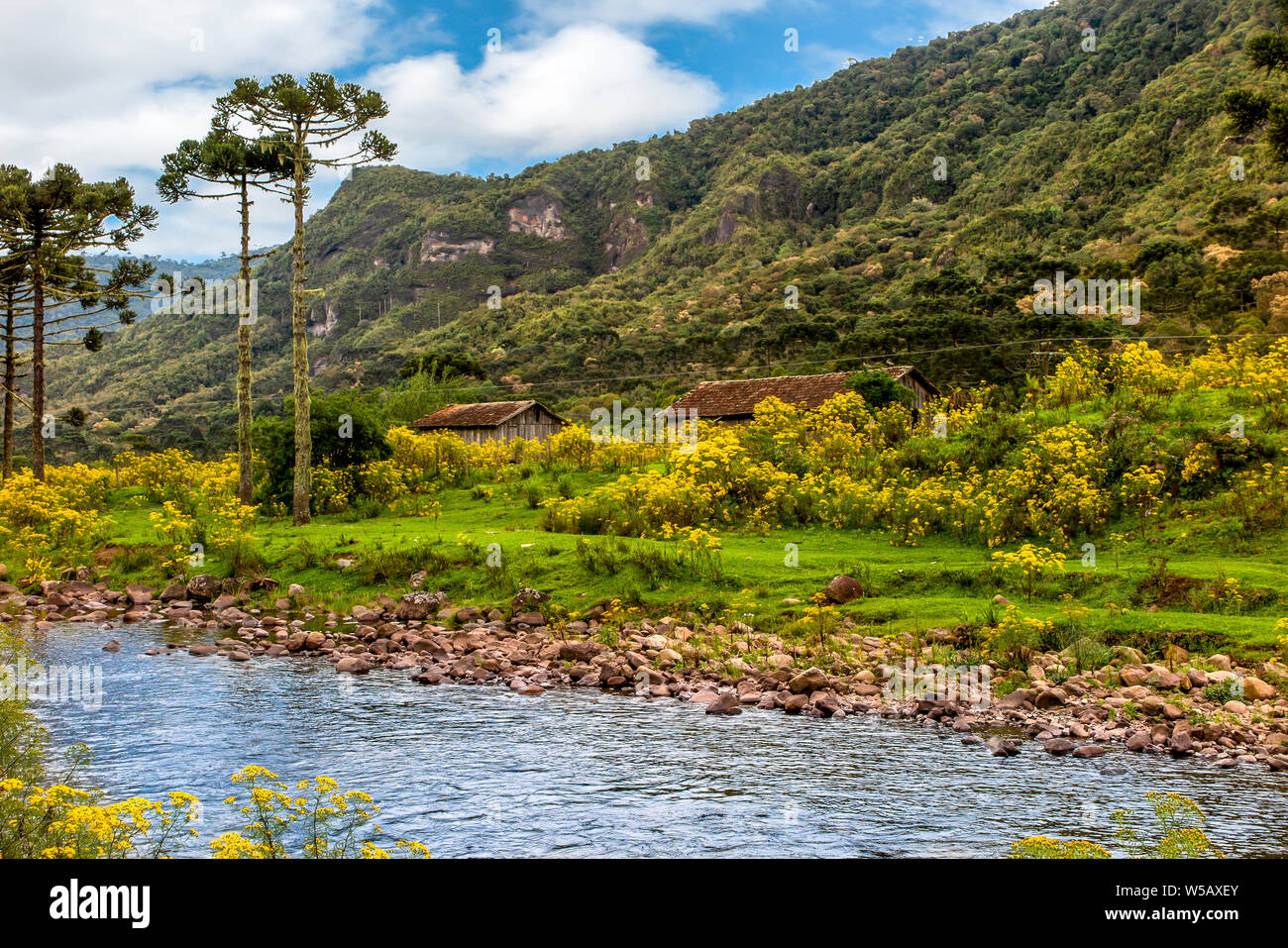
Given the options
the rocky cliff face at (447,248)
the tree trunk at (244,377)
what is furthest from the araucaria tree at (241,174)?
the rocky cliff face at (447,248)

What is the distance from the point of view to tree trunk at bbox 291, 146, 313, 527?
27141 mm

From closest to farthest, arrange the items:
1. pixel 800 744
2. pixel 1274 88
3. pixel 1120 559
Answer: pixel 800 744 < pixel 1120 559 < pixel 1274 88

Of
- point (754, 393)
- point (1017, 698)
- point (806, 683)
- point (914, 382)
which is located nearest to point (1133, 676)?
point (1017, 698)

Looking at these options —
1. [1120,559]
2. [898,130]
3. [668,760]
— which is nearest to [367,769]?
[668,760]

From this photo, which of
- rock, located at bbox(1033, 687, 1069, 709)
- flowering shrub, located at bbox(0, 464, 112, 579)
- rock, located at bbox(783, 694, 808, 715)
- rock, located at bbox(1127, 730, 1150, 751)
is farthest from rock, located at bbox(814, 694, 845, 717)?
flowering shrub, located at bbox(0, 464, 112, 579)

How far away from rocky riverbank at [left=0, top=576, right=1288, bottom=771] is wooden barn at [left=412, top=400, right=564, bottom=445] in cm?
2489

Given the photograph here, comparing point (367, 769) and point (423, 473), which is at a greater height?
point (423, 473)

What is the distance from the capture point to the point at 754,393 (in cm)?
4072

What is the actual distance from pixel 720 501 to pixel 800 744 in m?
12.4

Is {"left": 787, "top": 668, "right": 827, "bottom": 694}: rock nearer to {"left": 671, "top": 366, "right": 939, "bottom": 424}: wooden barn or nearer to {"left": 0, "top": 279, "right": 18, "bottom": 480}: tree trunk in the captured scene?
{"left": 671, "top": 366, "right": 939, "bottom": 424}: wooden barn

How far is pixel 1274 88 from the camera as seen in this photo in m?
72.3

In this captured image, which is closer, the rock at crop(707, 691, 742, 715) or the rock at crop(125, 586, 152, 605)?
the rock at crop(707, 691, 742, 715)
